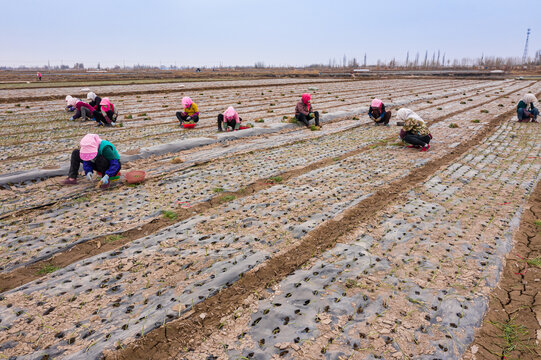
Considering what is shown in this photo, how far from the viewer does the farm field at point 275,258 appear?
138 inches

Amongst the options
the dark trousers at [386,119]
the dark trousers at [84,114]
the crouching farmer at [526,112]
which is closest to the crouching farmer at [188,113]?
the dark trousers at [84,114]

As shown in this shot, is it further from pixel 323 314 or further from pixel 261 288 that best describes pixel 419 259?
pixel 261 288

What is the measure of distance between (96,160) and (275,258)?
5375mm

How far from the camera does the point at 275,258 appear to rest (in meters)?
4.93

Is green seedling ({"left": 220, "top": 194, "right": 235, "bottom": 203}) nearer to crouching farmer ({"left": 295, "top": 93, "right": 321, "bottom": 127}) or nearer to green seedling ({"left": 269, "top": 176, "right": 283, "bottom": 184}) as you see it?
green seedling ({"left": 269, "top": 176, "right": 283, "bottom": 184})

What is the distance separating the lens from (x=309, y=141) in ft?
41.4

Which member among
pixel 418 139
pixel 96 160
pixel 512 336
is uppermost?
pixel 96 160

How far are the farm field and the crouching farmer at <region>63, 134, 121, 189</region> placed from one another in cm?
29

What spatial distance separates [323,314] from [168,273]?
2.24 m

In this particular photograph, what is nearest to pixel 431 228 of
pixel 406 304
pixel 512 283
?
pixel 512 283

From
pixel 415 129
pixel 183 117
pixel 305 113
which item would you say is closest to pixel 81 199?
pixel 183 117

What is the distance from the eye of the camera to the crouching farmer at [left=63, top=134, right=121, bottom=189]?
730 cm

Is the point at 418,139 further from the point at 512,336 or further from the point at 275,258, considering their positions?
the point at 512,336

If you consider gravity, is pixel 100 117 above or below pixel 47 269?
above
